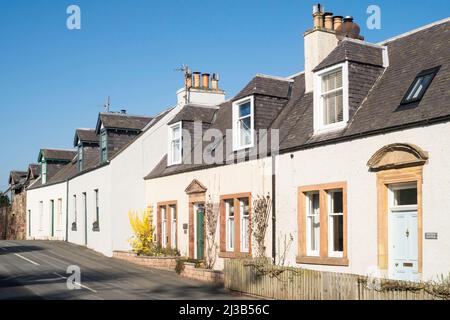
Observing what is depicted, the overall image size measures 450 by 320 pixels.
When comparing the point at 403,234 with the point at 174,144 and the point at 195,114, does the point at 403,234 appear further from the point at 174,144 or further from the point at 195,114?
the point at 174,144

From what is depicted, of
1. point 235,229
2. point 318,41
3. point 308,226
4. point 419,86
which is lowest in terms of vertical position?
point 235,229

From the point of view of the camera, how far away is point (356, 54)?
1822 cm

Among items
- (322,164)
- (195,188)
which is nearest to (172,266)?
(195,188)

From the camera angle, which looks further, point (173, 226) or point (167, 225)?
point (167, 225)

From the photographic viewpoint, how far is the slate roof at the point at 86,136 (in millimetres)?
34781

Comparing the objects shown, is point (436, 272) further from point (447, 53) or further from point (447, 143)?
point (447, 53)

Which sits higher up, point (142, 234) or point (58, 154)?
point (58, 154)

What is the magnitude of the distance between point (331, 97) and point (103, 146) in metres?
15.5

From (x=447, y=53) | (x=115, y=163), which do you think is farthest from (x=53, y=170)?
(x=447, y=53)

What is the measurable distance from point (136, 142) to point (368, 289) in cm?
1783

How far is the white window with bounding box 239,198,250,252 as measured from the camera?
21422mm

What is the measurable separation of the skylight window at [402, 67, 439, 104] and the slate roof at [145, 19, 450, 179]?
0.17m
